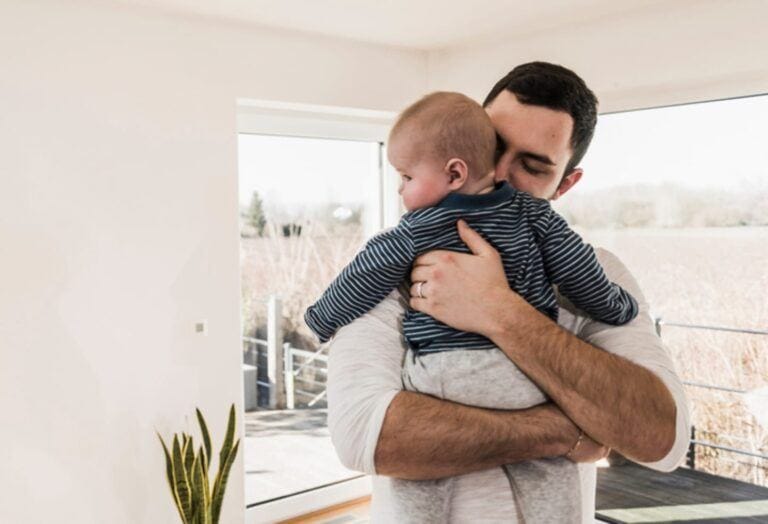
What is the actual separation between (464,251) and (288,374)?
9.61 feet

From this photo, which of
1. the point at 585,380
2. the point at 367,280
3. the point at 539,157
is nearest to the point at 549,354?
the point at 585,380

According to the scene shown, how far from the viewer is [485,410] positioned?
1134 mm

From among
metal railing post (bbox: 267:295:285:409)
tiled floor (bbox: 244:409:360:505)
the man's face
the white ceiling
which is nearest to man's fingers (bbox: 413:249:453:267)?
the man's face

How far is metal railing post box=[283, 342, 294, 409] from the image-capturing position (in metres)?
3.99

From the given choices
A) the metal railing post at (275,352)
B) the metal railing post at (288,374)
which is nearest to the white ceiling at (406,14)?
the metal railing post at (275,352)

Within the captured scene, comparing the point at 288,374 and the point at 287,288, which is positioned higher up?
the point at 287,288

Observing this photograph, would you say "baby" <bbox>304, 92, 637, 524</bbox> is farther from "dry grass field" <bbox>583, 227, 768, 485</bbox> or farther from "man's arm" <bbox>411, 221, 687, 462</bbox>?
"dry grass field" <bbox>583, 227, 768, 485</bbox>

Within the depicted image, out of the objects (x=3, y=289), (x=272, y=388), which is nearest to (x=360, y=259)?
(x=3, y=289)

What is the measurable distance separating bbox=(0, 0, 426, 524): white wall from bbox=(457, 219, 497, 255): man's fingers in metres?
2.28

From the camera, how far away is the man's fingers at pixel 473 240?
1195 mm

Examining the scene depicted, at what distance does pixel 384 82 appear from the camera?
4070 mm

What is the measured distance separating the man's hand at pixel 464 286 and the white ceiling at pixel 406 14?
2148mm

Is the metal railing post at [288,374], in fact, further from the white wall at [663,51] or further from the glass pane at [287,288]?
the white wall at [663,51]

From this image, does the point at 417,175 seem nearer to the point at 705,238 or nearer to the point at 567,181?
the point at 567,181
